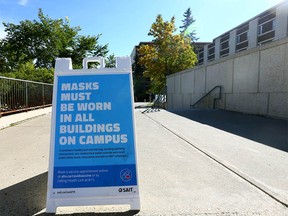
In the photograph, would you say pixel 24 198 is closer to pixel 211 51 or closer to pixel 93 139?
pixel 93 139

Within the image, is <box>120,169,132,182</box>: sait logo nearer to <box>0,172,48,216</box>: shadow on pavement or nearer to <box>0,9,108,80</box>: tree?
<box>0,172,48,216</box>: shadow on pavement

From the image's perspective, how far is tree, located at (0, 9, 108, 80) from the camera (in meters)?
29.7

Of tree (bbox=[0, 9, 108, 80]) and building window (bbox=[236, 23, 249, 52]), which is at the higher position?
building window (bbox=[236, 23, 249, 52])

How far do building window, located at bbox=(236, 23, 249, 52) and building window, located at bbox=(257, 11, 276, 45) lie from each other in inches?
157

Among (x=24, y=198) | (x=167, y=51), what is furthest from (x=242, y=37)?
(x=24, y=198)

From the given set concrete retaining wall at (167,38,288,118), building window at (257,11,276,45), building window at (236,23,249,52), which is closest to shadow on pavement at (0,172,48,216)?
concrete retaining wall at (167,38,288,118)

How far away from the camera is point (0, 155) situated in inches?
216

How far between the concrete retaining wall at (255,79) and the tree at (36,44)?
19.7 m

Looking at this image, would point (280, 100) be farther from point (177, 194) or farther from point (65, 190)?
point (65, 190)

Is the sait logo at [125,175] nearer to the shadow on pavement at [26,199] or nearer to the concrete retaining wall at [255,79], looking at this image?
the shadow on pavement at [26,199]

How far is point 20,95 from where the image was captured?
13508 millimetres

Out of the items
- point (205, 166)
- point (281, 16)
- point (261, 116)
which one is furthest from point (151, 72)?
point (205, 166)

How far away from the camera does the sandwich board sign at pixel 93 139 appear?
2934 millimetres

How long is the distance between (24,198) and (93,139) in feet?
3.91
